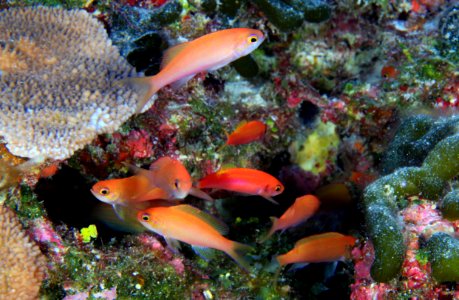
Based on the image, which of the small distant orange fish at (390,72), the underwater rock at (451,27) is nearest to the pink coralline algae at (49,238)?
the small distant orange fish at (390,72)

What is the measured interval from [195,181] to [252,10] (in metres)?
2.41

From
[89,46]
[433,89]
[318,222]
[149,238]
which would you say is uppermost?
[89,46]

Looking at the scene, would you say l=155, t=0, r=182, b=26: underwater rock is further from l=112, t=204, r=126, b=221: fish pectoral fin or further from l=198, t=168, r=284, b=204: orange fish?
l=112, t=204, r=126, b=221: fish pectoral fin

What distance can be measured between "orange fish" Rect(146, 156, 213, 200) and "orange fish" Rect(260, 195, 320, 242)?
130 cm

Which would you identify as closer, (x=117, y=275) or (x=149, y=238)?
(x=117, y=275)

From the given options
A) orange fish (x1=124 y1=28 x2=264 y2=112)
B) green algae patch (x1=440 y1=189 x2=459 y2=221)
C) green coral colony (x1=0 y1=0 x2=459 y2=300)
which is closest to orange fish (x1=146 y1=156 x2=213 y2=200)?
green coral colony (x1=0 y1=0 x2=459 y2=300)

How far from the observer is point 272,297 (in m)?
4.06

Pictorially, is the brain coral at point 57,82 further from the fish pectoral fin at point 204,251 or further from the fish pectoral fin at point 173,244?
the fish pectoral fin at point 204,251

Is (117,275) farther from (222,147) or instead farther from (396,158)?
(396,158)

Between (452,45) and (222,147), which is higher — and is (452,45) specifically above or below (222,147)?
above

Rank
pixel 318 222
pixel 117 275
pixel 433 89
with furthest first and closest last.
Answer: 1. pixel 318 222
2. pixel 433 89
3. pixel 117 275

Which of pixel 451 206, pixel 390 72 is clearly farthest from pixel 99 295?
pixel 390 72

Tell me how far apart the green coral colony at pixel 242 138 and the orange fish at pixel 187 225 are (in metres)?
0.06

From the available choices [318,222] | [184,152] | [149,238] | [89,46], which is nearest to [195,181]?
[184,152]
